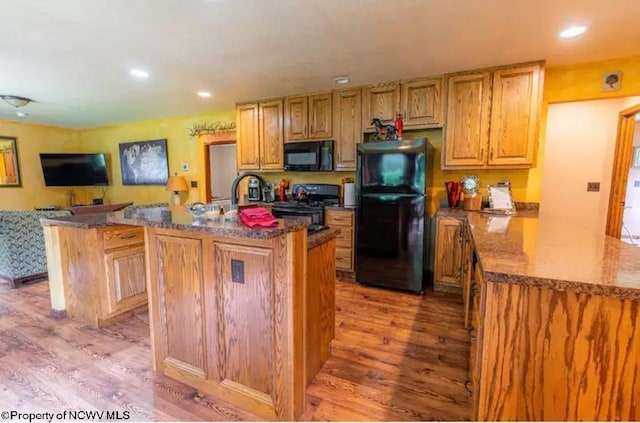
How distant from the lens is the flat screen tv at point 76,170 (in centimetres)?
588

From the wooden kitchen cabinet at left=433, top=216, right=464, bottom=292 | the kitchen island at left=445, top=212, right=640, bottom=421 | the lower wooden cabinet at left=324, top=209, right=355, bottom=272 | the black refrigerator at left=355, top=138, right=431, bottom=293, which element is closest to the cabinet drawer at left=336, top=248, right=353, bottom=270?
the lower wooden cabinet at left=324, top=209, right=355, bottom=272

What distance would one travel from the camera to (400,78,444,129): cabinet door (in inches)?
126

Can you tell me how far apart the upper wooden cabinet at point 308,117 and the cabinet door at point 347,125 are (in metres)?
0.11

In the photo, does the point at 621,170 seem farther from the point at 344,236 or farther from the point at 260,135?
the point at 260,135

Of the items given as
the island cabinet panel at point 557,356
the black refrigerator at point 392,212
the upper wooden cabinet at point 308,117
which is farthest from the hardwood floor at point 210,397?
the upper wooden cabinet at point 308,117

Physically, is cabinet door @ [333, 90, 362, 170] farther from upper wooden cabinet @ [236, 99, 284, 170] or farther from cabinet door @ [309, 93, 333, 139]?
upper wooden cabinet @ [236, 99, 284, 170]

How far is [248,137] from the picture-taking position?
14.1ft

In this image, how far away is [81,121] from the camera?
5.59 m

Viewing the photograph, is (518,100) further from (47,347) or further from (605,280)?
(47,347)

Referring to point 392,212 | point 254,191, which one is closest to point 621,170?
point 392,212

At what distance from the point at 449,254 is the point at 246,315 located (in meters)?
2.34

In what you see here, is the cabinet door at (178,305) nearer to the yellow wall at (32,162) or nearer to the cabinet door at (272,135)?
the cabinet door at (272,135)

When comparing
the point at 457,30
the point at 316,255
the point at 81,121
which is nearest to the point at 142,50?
the point at 316,255

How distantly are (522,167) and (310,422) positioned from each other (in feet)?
9.60
